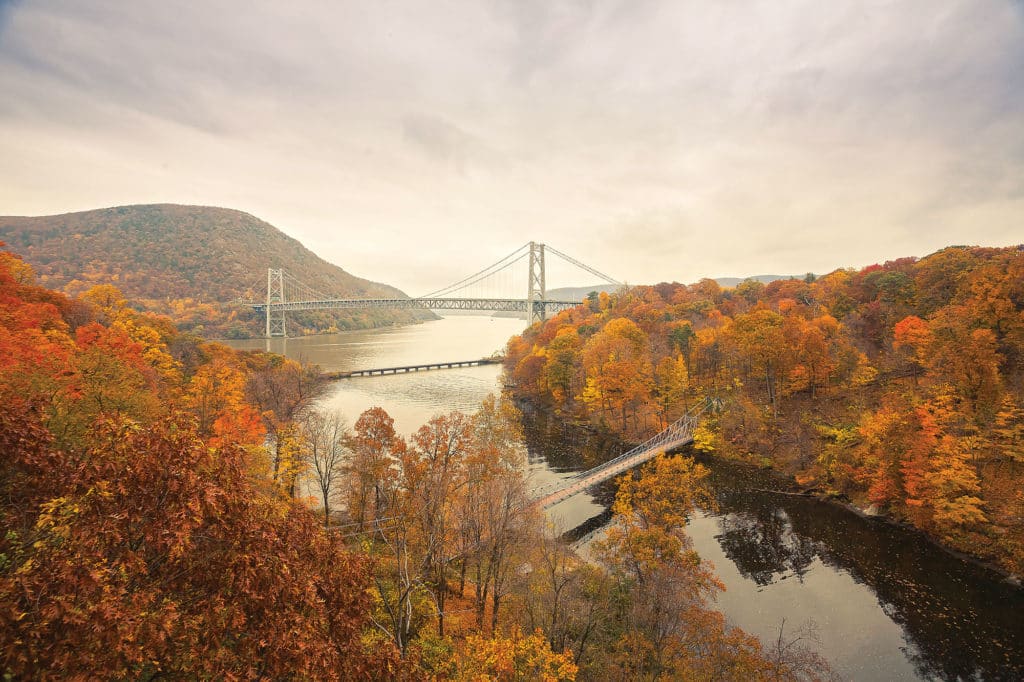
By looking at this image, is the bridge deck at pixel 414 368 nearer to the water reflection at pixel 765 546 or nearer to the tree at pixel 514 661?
the water reflection at pixel 765 546

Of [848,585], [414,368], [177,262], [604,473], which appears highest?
[177,262]

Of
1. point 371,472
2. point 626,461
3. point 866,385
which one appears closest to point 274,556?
point 371,472

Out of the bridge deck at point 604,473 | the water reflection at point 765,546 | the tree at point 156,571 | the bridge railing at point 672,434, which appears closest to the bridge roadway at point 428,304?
the bridge railing at point 672,434

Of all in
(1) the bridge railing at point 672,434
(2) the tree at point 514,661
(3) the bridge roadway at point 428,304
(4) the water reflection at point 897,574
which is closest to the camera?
(2) the tree at point 514,661

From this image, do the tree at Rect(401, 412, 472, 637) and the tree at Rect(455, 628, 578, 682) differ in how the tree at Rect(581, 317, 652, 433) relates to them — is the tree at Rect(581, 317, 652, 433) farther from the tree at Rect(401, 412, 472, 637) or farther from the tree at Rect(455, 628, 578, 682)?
the tree at Rect(455, 628, 578, 682)

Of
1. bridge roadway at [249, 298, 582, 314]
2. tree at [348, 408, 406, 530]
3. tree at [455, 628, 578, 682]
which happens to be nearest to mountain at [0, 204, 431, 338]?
bridge roadway at [249, 298, 582, 314]

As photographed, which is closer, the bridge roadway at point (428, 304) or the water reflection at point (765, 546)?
the water reflection at point (765, 546)

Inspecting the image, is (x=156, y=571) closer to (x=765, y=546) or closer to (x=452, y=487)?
(x=452, y=487)
